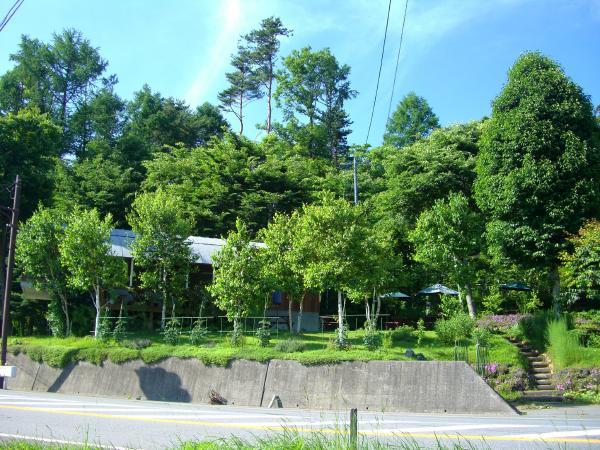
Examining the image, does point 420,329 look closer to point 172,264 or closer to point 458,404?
point 458,404

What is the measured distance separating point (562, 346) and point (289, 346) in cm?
1113

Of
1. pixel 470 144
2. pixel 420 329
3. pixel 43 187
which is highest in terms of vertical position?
pixel 470 144

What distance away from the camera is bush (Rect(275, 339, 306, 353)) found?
2250cm

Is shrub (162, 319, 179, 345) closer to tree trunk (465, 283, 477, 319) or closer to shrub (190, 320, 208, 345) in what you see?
shrub (190, 320, 208, 345)

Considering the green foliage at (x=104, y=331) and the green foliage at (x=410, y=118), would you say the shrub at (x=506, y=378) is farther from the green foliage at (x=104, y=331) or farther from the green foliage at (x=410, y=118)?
the green foliage at (x=410, y=118)

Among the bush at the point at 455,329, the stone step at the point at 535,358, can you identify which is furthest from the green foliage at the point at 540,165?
the bush at the point at 455,329

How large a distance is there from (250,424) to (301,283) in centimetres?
1721

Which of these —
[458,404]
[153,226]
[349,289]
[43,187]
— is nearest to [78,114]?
[43,187]

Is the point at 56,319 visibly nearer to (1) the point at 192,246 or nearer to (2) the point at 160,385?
(1) the point at 192,246

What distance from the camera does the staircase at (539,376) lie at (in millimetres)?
21406

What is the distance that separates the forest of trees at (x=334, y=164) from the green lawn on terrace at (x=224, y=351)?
3.71m

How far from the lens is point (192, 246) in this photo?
1297 inches

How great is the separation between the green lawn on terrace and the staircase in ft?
2.82

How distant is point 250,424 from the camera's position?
11.0 metres
